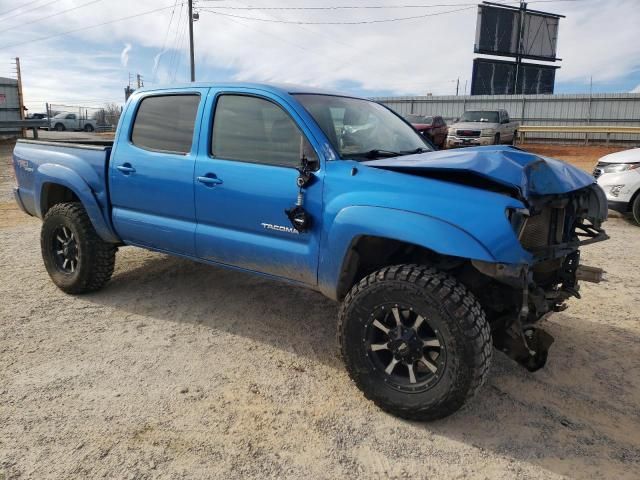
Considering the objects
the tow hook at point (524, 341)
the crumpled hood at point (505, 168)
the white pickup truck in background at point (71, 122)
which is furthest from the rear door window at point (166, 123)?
the white pickup truck in background at point (71, 122)

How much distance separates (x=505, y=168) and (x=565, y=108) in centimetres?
3081

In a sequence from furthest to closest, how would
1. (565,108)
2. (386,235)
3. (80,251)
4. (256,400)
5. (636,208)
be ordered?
(565,108) < (636,208) < (80,251) < (256,400) < (386,235)

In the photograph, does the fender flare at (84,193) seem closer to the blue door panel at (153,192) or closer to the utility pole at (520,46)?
the blue door panel at (153,192)

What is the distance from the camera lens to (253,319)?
4348 mm

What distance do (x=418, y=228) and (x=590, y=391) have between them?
165 centimetres

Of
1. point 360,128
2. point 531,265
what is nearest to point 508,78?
point 360,128

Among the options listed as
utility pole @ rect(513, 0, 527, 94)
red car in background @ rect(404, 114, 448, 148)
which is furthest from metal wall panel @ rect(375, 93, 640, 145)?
red car in background @ rect(404, 114, 448, 148)

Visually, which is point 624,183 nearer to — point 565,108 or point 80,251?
point 80,251

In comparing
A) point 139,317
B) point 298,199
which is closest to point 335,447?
point 298,199

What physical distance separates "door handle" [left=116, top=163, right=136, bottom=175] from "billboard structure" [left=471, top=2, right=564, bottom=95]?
34073mm

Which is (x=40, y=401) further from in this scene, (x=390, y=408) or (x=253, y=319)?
(x=390, y=408)

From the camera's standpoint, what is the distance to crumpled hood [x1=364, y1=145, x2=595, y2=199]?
2764 mm

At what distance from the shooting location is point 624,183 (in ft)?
26.9

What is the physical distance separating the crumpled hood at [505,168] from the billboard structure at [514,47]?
112 ft
